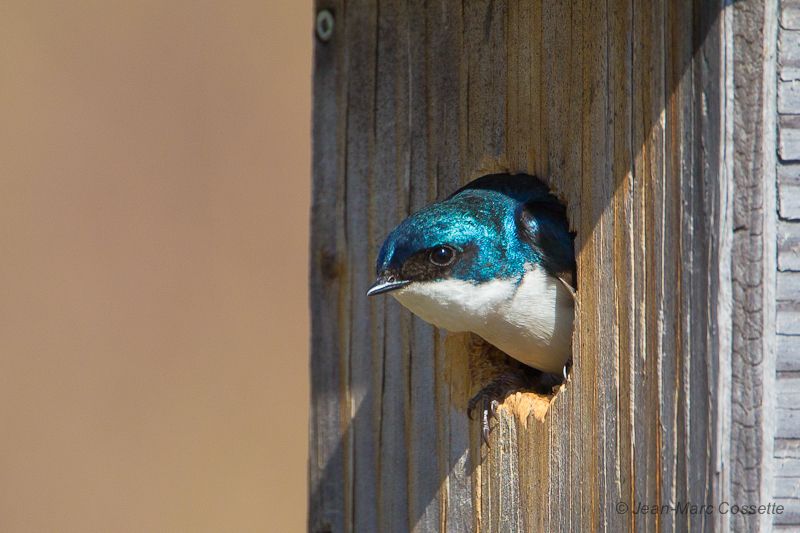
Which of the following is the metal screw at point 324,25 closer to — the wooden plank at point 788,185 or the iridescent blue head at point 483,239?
the iridescent blue head at point 483,239

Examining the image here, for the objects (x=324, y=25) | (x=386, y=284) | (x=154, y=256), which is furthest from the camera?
(x=154, y=256)

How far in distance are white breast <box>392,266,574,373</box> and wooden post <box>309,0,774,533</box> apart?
151mm

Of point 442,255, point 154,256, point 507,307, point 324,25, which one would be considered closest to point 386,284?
point 442,255

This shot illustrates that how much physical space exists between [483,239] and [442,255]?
8 cm

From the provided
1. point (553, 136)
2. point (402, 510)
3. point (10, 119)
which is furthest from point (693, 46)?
point (10, 119)

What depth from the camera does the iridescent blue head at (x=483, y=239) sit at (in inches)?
78.9

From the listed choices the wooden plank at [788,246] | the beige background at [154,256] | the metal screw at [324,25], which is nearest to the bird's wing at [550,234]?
the wooden plank at [788,246]

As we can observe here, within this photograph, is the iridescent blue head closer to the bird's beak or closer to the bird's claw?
the bird's beak

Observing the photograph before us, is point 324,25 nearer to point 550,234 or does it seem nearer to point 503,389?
point 550,234

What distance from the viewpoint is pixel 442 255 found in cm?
205

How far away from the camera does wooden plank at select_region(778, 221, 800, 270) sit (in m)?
1.55

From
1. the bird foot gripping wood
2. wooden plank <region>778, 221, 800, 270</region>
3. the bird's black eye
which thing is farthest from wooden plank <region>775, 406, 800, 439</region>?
the bird's black eye

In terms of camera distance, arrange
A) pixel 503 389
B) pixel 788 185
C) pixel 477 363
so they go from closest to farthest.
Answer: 1. pixel 788 185
2. pixel 503 389
3. pixel 477 363

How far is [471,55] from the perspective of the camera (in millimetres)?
2146
